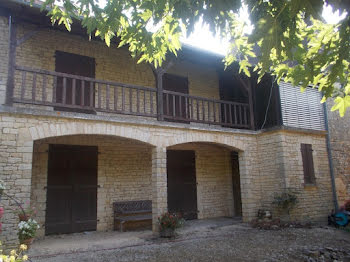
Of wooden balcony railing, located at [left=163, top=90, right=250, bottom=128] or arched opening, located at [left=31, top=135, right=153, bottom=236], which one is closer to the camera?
arched opening, located at [left=31, top=135, right=153, bottom=236]

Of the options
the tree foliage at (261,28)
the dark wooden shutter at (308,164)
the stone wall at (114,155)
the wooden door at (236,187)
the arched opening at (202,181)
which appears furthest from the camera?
the wooden door at (236,187)

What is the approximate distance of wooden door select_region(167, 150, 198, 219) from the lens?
934 cm

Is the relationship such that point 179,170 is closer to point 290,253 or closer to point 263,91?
point 263,91

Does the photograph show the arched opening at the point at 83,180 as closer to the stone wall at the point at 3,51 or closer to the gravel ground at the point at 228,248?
the gravel ground at the point at 228,248

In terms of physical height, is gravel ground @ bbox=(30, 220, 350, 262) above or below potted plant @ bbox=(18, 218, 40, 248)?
below

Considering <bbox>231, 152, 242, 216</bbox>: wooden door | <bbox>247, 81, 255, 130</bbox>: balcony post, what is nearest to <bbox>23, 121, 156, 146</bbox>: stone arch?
<bbox>247, 81, 255, 130</bbox>: balcony post

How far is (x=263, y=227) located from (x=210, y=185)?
2.52 metres

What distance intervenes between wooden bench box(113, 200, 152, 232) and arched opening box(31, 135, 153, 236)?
0.16m

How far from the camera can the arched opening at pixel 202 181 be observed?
9445mm

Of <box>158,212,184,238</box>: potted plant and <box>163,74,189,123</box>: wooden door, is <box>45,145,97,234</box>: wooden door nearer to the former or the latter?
<box>158,212,184,238</box>: potted plant

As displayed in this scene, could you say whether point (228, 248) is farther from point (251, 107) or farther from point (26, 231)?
point (251, 107)

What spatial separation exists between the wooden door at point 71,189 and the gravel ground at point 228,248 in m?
1.42

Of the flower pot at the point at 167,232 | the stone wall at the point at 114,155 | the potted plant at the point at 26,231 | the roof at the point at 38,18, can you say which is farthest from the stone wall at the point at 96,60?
the flower pot at the point at 167,232

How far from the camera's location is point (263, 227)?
26.3ft
